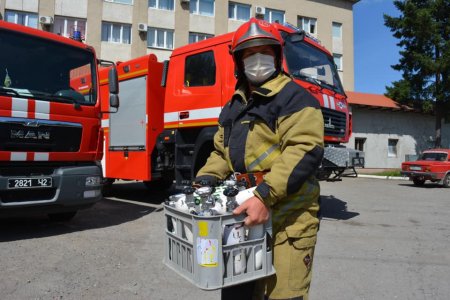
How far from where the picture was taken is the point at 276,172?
1.82 metres

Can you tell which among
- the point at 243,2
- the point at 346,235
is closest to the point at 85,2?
the point at 243,2

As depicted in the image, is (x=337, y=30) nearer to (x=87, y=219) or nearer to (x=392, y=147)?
(x=392, y=147)

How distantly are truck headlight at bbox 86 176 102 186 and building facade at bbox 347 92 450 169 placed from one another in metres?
20.1

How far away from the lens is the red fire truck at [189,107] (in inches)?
249

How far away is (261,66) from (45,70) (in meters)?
4.58

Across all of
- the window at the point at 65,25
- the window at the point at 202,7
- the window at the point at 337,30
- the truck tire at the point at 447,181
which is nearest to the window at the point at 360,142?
the truck tire at the point at 447,181

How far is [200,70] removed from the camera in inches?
267

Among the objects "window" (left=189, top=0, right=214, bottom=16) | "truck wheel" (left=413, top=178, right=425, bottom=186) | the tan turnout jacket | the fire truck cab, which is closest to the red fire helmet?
the tan turnout jacket

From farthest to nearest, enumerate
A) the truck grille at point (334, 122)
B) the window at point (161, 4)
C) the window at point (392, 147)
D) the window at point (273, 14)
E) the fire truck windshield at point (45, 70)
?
the window at point (273, 14) < the window at point (392, 147) < the window at point (161, 4) < the truck grille at point (334, 122) < the fire truck windshield at point (45, 70)

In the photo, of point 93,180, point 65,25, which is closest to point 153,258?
point 93,180

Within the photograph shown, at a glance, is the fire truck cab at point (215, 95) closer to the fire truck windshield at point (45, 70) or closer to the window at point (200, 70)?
the window at point (200, 70)

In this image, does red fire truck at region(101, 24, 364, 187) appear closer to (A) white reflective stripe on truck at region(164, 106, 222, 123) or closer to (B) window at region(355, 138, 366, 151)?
(A) white reflective stripe on truck at region(164, 106, 222, 123)

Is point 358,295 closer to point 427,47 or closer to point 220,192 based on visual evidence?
point 220,192

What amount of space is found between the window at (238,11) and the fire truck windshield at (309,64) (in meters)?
21.4
